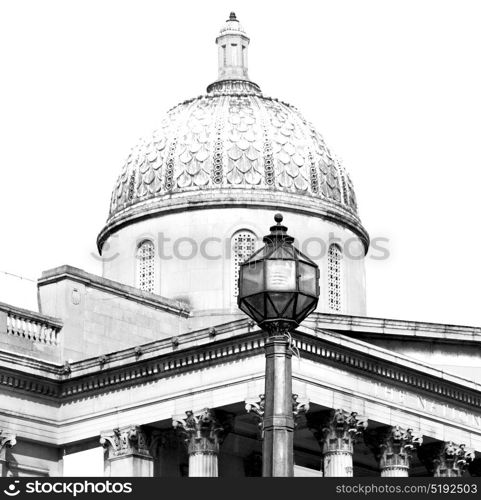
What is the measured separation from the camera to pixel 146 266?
57.6 metres

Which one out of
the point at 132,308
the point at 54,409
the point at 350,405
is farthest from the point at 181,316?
the point at 350,405

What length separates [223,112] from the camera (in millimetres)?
59188

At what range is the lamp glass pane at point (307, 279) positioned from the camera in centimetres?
2322

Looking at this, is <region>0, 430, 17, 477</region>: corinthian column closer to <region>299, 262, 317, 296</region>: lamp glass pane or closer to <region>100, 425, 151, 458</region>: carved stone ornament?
<region>100, 425, 151, 458</region>: carved stone ornament

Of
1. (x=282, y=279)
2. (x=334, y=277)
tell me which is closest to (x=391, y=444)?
(x=334, y=277)

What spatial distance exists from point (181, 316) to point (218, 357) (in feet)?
30.9

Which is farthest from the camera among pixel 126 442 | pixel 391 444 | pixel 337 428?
pixel 391 444

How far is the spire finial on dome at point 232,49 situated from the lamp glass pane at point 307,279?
39.2m

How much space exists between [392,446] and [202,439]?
582 centimetres

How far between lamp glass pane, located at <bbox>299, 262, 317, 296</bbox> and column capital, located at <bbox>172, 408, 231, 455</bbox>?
881 inches

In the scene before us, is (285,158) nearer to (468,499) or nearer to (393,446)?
(393,446)

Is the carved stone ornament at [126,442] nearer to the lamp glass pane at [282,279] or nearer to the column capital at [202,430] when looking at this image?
the column capital at [202,430]

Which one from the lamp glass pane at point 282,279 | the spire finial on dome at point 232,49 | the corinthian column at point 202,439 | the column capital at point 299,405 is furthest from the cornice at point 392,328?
the lamp glass pane at point 282,279

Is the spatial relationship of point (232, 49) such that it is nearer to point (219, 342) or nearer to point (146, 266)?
point (146, 266)
